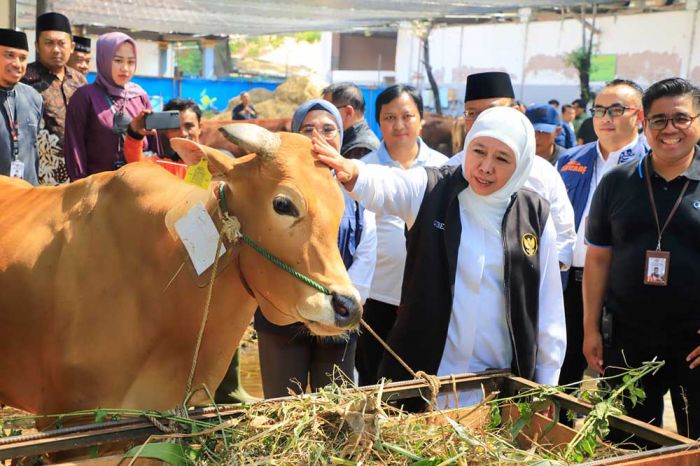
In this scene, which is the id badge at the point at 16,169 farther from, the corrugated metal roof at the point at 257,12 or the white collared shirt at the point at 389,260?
the corrugated metal roof at the point at 257,12

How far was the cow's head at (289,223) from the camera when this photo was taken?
2.61 m

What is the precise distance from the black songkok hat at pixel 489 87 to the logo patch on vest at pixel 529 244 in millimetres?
1622

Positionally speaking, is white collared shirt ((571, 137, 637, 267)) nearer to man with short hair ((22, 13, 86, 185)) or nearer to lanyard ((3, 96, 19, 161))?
lanyard ((3, 96, 19, 161))

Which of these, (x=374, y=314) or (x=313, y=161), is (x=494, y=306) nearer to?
(x=313, y=161)

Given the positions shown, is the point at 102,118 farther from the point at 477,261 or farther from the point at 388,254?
the point at 477,261

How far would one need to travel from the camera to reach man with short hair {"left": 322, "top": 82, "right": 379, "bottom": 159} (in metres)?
4.96

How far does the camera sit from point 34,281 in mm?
3047

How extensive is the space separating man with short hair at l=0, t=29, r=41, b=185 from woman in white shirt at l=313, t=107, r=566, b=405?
3.14m

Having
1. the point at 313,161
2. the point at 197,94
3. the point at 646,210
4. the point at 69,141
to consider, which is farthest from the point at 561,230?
the point at 197,94

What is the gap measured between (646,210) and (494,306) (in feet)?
3.21

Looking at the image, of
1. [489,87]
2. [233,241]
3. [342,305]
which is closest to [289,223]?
[233,241]

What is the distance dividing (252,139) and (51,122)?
3.84 metres

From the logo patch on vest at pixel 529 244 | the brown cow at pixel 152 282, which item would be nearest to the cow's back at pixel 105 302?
the brown cow at pixel 152 282

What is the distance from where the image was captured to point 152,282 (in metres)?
2.91
